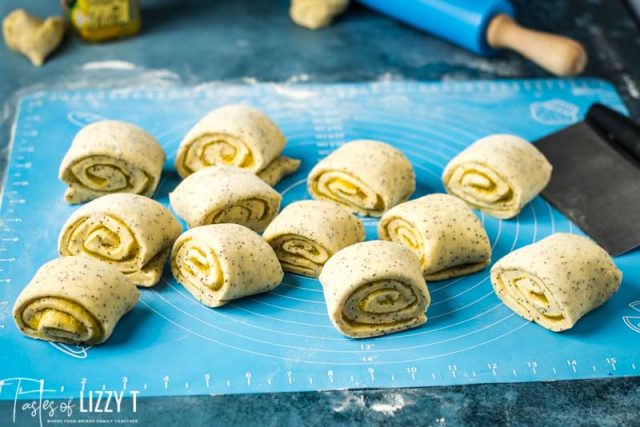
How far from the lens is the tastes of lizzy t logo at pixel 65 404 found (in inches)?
115

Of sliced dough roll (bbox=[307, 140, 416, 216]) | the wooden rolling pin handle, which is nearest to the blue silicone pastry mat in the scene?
sliced dough roll (bbox=[307, 140, 416, 216])

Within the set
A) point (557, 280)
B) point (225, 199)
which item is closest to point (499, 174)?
point (557, 280)

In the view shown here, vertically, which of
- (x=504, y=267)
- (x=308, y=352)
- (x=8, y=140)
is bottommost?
(x=8, y=140)

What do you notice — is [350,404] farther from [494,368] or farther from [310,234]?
[310,234]

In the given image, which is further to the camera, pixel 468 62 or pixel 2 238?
pixel 468 62

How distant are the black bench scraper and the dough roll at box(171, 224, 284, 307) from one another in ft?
4.46

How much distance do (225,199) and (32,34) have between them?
190 cm

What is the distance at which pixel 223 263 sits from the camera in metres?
3.25

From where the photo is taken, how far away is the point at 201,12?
5.24 metres

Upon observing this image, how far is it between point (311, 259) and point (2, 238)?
1.25 metres

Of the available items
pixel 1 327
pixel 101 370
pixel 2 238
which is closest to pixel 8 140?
pixel 2 238

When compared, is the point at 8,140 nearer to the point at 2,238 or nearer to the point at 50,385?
the point at 2,238

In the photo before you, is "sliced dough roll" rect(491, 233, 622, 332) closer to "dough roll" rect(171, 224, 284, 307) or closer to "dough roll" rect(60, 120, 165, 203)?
"dough roll" rect(171, 224, 284, 307)

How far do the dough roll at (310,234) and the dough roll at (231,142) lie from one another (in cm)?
47
